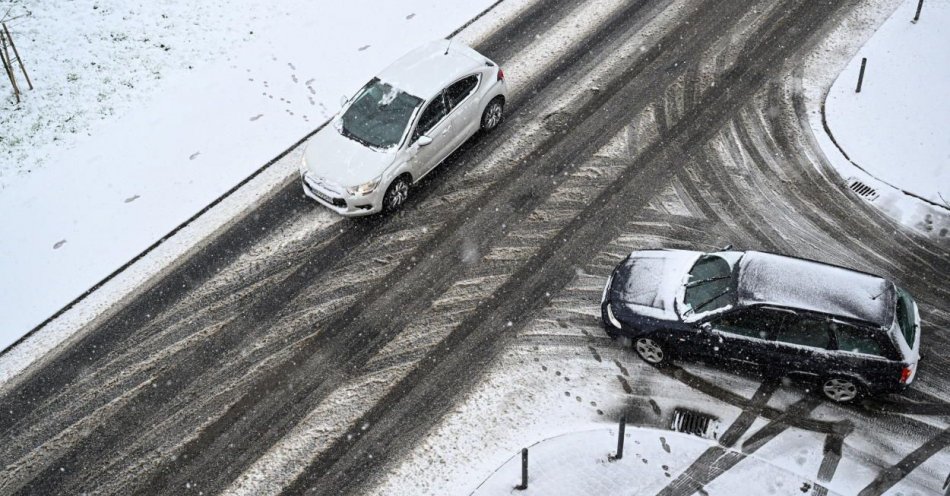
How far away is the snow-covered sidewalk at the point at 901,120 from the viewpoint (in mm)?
14180

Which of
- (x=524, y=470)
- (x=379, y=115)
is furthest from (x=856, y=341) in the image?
(x=379, y=115)

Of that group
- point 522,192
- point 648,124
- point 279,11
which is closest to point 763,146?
point 648,124

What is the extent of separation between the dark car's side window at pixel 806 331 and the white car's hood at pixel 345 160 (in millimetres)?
7044

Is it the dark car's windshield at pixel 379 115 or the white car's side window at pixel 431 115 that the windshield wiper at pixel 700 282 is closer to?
the white car's side window at pixel 431 115

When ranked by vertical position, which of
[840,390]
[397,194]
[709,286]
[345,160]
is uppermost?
[345,160]

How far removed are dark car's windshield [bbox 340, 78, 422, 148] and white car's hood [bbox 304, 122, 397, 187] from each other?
18cm

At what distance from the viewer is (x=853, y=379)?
10.7 meters

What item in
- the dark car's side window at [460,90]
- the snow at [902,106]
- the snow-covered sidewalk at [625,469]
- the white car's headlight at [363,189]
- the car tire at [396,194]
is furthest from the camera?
the dark car's side window at [460,90]

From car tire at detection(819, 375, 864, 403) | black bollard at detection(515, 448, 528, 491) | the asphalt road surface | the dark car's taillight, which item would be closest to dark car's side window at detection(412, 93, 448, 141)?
the asphalt road surface

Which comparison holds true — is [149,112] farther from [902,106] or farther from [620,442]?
[902,106]

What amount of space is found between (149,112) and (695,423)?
12.8m

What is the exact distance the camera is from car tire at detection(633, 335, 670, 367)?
11508 millimetres

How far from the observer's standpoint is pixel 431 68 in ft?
49.5

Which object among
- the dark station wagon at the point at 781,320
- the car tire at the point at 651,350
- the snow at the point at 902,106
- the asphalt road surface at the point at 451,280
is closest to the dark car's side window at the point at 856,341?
the dark station wagon at the point at 781,320
